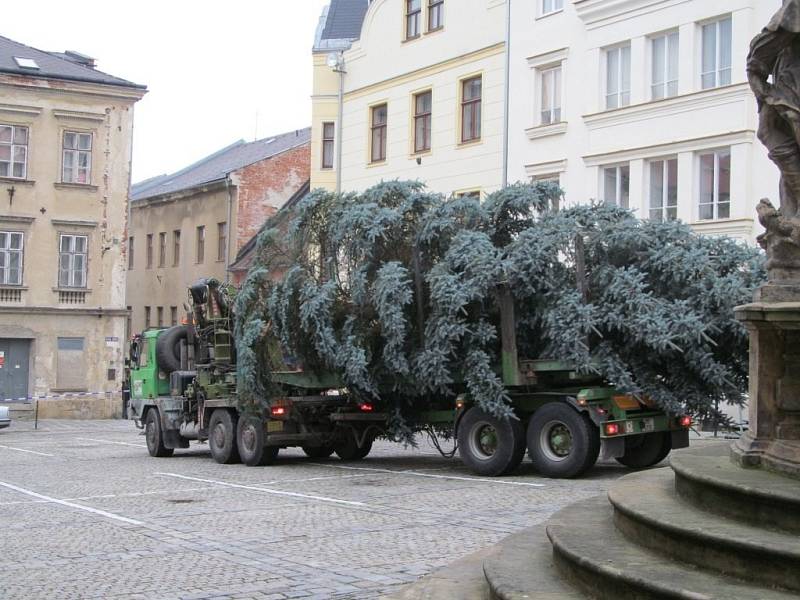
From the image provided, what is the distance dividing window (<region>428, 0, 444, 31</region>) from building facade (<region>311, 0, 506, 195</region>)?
30 millimetres

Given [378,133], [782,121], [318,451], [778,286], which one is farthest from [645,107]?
[778,286]

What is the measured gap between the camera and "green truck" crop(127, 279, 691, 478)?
52.5 ft

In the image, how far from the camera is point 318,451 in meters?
21.1

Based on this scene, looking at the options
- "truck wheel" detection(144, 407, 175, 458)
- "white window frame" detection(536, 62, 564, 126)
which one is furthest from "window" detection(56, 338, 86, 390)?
"white window frame" detection(536, 62, 564, 126)

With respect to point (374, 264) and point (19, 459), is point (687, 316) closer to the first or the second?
point (374, 264)

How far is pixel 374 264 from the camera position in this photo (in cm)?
1809

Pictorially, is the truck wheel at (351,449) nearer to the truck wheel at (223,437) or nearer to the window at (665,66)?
the truck wheel at (223,437)

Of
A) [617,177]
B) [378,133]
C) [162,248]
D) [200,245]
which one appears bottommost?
[617,177]

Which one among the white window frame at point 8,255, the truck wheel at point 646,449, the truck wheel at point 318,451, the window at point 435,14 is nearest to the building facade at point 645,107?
the window at point 435,14

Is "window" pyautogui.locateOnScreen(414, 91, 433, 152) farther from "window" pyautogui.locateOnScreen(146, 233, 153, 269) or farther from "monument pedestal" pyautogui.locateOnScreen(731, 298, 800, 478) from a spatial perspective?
"monument pedestal" pyautogui.locateOnScreen(731, 298, 800, 478)

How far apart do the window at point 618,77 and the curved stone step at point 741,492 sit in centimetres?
2213

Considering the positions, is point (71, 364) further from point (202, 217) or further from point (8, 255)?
point (202, 217)

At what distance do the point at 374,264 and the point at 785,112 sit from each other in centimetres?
1118

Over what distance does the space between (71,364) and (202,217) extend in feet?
39.4
